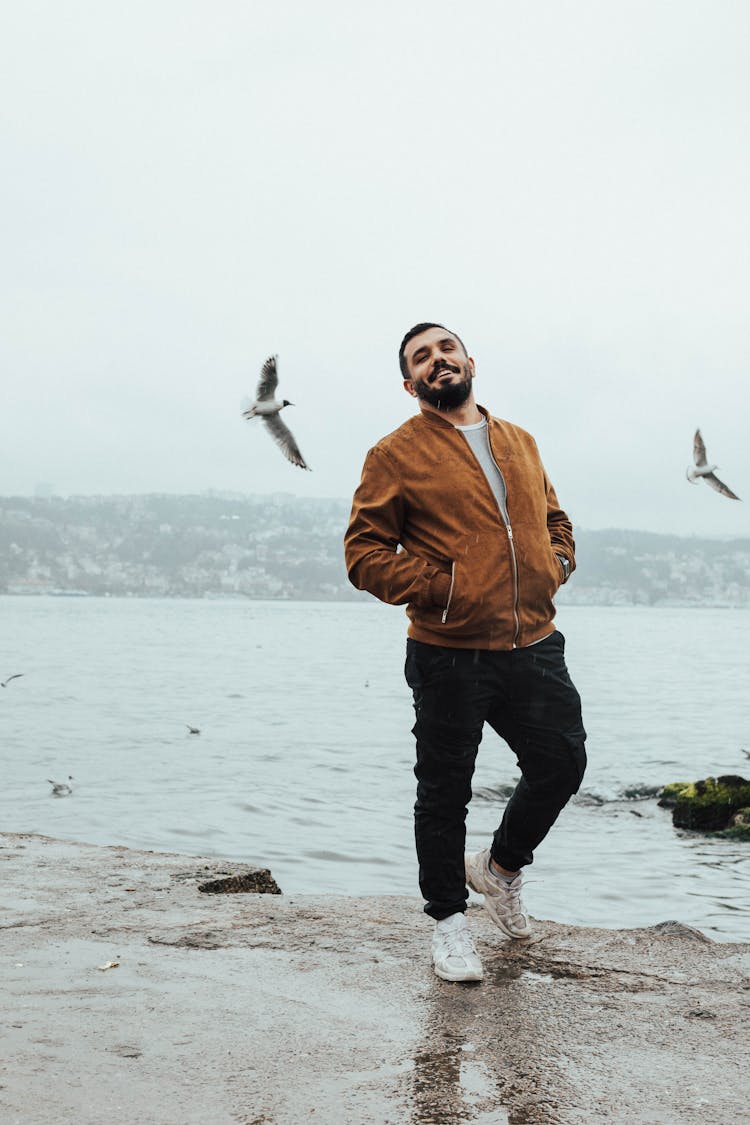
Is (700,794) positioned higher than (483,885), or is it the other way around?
(483,885)

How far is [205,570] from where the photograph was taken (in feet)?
579

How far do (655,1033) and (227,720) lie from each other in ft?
71.2

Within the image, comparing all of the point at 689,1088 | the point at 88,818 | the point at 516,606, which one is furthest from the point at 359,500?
the point at 88,818

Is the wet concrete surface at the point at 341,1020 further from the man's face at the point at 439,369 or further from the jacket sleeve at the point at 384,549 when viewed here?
the man's face at the point at 439,369

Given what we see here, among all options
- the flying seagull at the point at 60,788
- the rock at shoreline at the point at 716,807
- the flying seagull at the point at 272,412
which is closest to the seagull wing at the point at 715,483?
the rock at shoreline at the point at 716,807

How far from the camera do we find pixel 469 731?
392 centimetres

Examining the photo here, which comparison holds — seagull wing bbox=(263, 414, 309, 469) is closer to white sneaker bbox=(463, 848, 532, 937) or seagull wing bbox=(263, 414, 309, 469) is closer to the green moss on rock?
white sneaker bbox=(463, 848, 532, 937)

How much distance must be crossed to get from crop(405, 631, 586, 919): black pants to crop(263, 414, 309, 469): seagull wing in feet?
17.9

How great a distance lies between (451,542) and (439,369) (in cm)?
67

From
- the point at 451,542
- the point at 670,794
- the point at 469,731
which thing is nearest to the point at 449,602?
the point at 451,542

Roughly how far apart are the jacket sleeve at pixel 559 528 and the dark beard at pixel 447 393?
51cm

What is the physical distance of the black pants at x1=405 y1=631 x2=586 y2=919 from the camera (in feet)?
12.8

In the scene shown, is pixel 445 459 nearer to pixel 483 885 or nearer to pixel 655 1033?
pixel 483 885

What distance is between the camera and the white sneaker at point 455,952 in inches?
148
